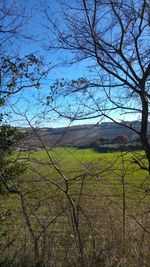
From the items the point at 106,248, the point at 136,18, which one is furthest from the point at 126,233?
the point at 136,18

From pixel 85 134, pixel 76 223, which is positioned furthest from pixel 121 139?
pixel 76 223

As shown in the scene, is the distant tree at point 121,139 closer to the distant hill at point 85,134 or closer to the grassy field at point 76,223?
the distant hill at point 85,134

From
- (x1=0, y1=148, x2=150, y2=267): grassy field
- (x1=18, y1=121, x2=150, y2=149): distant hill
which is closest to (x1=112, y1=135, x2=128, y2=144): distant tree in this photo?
(x1=18, y1=121, x2=150, y2=149): distant hill

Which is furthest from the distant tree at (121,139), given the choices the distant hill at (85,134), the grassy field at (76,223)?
the grassy field at (76,223)

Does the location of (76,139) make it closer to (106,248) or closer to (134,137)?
(134,137)

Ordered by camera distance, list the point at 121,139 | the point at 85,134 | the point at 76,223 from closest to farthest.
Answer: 1. the point at 76,223
2. the point at 121,139
3. the point at 85,134

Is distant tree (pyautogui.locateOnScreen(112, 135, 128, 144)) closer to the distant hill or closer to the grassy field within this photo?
the distant hill

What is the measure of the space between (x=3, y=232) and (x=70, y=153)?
1.86 meters

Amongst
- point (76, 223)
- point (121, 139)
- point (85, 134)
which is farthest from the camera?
point (85, 134)

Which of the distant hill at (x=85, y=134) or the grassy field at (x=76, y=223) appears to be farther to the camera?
the distant hill at (x=85, y=134)

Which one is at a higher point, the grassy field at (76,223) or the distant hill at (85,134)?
the distant hill at (85,134)

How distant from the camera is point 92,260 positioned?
14.2 ft

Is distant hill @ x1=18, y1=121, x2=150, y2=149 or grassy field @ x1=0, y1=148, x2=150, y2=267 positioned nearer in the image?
grassy field @ x1=0, y1=148, x2=150, y2=267

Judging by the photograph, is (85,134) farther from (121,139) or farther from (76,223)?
(76,223)
